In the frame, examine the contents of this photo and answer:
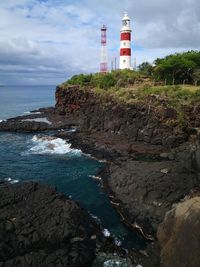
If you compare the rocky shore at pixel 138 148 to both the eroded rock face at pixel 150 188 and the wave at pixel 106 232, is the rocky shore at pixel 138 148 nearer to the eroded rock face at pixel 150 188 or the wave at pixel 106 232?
the eroded rock face at pixel 150 188

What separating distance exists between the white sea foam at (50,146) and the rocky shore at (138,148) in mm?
1352


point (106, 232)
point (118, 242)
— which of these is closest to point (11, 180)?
point (106, 232)

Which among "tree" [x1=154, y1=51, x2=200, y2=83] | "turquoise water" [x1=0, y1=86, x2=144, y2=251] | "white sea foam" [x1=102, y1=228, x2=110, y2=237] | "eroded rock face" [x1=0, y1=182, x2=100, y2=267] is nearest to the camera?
"eroded rock face" [x1=0, y1=182, x2=100, y2=267]

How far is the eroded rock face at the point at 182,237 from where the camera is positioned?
44.8 ft

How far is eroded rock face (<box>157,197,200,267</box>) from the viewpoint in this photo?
13.6 meters

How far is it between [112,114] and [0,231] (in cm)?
3188

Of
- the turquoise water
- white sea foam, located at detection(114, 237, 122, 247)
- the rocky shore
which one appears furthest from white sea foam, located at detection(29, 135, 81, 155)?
white sea foam, located at detection(114, 237, 122, 247)

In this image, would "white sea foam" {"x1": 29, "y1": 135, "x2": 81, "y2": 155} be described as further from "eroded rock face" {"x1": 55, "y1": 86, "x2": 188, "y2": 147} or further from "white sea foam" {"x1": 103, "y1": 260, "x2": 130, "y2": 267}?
"white sea foam" {"x1": 103, "y1": 260, "x2": 130, "y2": 267}

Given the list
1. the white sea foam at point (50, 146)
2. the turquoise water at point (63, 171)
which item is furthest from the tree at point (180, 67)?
the turquoise water at point (63, 171)

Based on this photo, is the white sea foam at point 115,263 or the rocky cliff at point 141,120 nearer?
the white sea foam at point 115,263

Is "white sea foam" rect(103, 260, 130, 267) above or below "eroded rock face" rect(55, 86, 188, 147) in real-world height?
below

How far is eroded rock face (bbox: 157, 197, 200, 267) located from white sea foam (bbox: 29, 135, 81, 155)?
87.0ft

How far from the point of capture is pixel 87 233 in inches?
861

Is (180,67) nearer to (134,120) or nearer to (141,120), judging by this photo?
(134,120)
